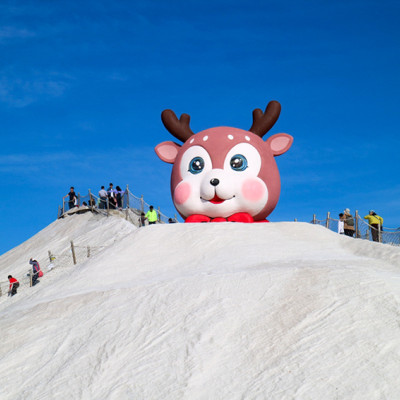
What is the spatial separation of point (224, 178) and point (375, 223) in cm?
540

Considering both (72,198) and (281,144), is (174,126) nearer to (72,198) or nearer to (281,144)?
(281,144)

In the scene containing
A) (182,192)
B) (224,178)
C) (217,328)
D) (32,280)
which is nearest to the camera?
(217,328)

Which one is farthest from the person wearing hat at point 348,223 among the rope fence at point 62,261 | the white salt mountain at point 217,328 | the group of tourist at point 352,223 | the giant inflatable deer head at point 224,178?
the rope fence at point 62,261

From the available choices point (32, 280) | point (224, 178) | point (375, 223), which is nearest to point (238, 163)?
point (224, 178)

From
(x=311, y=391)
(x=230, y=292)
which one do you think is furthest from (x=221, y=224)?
(x=311, y=391)

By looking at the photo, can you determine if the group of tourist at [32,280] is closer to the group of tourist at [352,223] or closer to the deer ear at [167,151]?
the deer ear at [167,151]

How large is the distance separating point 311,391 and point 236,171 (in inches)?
352

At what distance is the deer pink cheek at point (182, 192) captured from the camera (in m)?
15.5

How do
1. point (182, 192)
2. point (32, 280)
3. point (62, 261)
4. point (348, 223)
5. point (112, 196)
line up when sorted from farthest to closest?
point (112, 196)
point (62, 261)
point (32, 280)
point (348, 223)
point (182, 192)

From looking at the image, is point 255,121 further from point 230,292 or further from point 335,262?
point 230,292

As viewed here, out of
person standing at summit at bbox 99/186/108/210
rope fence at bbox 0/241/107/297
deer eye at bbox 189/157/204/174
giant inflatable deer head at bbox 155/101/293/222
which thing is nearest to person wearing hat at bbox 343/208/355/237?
giant inflatable deer head at bbox 155/101/293/222

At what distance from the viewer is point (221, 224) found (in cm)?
1500

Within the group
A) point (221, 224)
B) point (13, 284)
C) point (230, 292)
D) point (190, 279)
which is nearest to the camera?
point (230, 292)

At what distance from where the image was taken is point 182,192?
15617 millimetres
